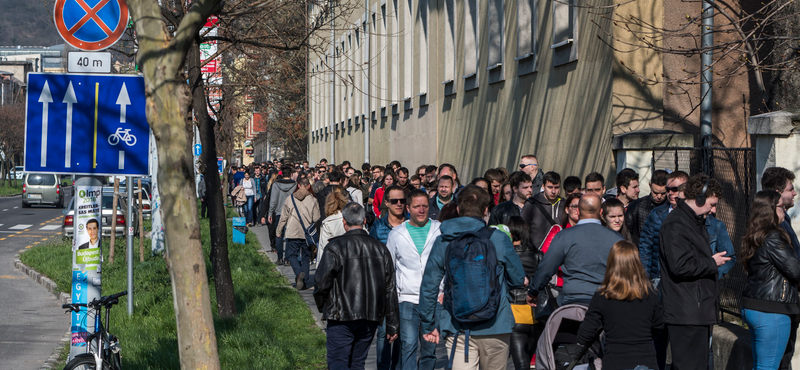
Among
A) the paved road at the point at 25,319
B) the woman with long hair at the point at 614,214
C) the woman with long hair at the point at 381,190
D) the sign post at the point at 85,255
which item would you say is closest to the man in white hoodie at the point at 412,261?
the woman with long hair at the point at 614,214

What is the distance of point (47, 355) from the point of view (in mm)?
9453

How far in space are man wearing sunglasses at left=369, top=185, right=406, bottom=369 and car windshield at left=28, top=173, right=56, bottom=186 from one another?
38409mm

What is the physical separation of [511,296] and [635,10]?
6.43 meters

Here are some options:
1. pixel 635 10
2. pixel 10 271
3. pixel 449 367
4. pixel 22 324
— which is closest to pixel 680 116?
pixel 635 10

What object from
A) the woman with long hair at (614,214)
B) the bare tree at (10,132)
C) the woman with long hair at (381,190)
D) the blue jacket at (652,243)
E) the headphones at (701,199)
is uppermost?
the bare tree at (10,132)

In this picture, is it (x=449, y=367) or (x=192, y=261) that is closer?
(x=192, y=261)

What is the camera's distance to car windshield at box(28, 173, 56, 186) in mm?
42381

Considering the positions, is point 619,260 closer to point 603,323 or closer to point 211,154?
point 603,323

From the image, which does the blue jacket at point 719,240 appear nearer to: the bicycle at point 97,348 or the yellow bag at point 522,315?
the yellow bag at point 522,315

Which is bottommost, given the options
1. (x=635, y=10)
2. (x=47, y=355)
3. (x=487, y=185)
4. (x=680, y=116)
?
(x=47, y=355)

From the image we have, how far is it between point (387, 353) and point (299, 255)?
6.34m

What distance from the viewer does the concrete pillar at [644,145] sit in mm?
10703

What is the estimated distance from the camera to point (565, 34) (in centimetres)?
1391

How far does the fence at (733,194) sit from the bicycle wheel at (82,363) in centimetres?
562
